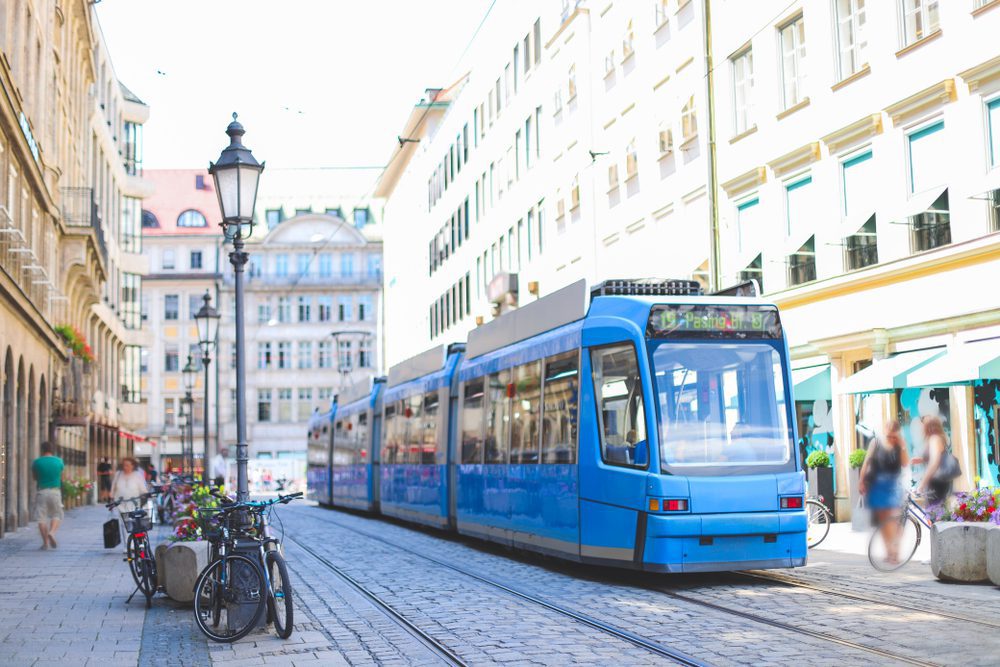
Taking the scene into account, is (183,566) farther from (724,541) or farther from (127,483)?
(127,483)

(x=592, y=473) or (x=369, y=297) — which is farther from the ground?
(x=369, y=297)

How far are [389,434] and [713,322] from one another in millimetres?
14863

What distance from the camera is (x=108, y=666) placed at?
979 centimetres

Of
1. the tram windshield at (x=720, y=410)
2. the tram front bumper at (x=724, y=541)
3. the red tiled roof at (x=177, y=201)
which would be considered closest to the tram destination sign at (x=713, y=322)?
the tram windshield at (x=720, y=410)

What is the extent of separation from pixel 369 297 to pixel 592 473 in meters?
85.3

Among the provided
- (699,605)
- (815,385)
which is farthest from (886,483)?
(815,385)

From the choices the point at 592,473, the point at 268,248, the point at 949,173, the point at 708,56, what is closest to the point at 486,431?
the point at 592,473


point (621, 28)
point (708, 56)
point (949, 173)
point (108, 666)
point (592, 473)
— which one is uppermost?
point (621, 28)

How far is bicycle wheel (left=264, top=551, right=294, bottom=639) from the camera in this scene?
1074 centimetres

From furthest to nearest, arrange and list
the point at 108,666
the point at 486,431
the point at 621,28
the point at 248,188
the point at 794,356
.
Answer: the point at 621,28 → the point at 794,356 → the point at 486,431 → the point at 248,188 → the point at 108,666

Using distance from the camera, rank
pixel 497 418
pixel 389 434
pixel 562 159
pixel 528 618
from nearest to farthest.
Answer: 1. pixel 528 618
2. pixel 497 418
3. pixel 389 434
4. pixel 562 159

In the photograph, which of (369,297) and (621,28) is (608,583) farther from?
(369,297)

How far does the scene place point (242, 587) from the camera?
1099 centimetres

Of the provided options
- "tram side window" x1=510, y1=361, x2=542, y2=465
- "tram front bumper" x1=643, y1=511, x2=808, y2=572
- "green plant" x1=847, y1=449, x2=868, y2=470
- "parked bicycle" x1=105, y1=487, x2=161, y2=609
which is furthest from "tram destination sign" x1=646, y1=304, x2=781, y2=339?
"green plant" x1=847, y1=449, x2=868, y2=470
